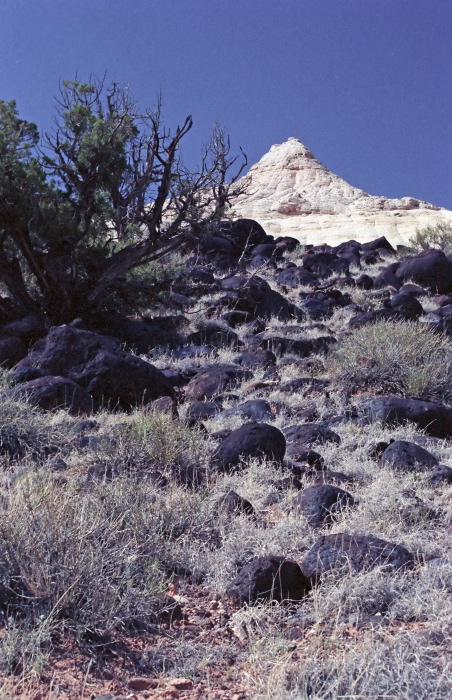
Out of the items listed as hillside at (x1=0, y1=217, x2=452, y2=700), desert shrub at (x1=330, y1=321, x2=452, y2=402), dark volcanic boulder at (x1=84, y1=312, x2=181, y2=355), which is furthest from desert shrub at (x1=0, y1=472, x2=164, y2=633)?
dark volcanic boulder at (x1=84, y1=312, x2=181, y2=355)

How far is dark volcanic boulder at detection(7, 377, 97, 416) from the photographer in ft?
26.8

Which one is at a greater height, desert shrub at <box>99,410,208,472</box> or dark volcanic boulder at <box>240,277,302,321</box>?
dark volcanic boulder at <box>240,277,302,321</box>

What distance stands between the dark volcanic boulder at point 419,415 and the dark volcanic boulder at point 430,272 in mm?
9727

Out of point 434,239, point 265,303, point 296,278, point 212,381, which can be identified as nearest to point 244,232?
point 296,278

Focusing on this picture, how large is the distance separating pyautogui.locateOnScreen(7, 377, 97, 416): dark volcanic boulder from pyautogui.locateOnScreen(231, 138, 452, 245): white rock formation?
695 inches

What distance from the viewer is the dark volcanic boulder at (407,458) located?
20.7ft

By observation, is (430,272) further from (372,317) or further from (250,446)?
(250,446)

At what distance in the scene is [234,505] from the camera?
201 inches

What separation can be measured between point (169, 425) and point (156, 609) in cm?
285

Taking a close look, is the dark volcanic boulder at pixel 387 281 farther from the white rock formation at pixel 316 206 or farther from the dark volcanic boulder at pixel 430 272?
the white rock formation at pixel 316 206

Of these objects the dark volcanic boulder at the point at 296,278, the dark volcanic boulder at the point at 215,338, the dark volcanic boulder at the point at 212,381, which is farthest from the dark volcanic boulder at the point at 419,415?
the dark volcanic boulder at the point at 296,278

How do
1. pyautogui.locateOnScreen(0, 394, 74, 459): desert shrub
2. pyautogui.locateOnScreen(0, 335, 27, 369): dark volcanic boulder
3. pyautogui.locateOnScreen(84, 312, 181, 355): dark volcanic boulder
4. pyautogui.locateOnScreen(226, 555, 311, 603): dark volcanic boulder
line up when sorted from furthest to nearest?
pyautogui.locateOnScreen(84, 312, 181, 355): dark volcanic boulder → pyautogui.locateOnScreen(0, 335, 27, 369): dark volcanic boulder → pyautogui.locateOnScreen(0, 394, 74, 459): desert shrub → pyautogui.locateOnScreen(226, 555, 311, 603): dark volcanic boulder

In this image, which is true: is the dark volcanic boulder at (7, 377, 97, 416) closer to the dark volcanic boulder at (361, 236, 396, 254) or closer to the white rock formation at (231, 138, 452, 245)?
the dark volcanic boulder at (361, 236, 396, 254)

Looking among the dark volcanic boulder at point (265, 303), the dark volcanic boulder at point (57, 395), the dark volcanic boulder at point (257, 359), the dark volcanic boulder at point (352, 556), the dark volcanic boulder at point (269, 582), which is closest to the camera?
the dark volcanic boulder at point (269, 582)
